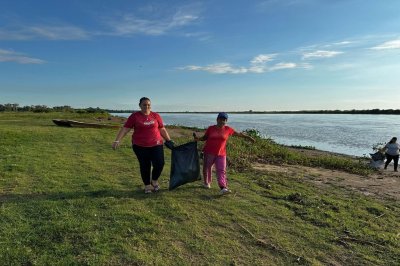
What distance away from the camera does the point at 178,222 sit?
5215 millimetres

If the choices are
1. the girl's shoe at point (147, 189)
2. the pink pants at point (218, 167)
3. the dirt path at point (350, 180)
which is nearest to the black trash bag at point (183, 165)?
the pink pants at point (218, 167)

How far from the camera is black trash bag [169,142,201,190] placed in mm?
6984

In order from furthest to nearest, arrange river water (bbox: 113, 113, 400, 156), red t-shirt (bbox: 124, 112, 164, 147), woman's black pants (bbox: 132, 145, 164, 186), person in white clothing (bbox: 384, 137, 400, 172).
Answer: river water (bbox: 113, 113, 400, 156)
person in white clothing (bbox: 384, 137, 400, 172)
woman's black pants (bbox: 132, 145, 164, 186)
red t-shirt (bbox: 124, 112, 164, 147)

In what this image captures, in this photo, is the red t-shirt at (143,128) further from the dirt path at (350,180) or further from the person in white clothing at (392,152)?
the person in white clothing at (392,152)

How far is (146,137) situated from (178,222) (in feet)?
5.76

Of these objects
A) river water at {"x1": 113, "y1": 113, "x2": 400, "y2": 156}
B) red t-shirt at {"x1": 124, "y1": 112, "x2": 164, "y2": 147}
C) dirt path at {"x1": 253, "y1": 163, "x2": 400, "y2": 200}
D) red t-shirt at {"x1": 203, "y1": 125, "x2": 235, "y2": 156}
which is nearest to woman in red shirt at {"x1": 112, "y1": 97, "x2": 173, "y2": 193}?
red t-shirt at {"x1": 124, "y1": 112, "x2": 164, "y2": 147}

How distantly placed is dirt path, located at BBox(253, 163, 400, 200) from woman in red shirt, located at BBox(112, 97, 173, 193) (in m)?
5.09

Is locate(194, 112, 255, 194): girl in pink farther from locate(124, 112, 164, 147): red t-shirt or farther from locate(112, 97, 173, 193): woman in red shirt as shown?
locate(124, 112, 164, 147): red t-shirt

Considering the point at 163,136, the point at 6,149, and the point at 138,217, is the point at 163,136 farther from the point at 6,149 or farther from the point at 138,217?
the point at 6,149

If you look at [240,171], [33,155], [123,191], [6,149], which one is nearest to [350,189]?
[240,171]

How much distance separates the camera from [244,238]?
490 cm

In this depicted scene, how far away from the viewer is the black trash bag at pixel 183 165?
22.9 feet

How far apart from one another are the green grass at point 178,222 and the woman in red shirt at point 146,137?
1.81 feet

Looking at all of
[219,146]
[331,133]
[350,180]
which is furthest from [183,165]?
[331,133]
